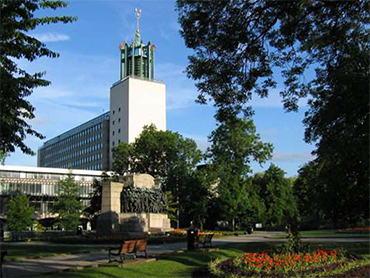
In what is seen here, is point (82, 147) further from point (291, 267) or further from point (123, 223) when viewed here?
point (291, 267)

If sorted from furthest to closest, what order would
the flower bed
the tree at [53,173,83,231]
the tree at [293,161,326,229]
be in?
1. the tree at [53,173,83,231]
2. the tree at [293,161,326,229]
3. the flower bed

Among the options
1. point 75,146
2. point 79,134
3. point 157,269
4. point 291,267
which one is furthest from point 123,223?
point 75,146

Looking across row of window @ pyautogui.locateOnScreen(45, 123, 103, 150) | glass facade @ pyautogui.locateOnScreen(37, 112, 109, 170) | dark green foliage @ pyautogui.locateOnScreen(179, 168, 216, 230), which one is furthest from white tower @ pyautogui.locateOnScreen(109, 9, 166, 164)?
dark green foliage @ pyautogui.locateOnScreen(179, 168, 216, 230)

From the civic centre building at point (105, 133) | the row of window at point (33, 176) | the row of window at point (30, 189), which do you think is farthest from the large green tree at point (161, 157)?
the row of window at point (33, 176)

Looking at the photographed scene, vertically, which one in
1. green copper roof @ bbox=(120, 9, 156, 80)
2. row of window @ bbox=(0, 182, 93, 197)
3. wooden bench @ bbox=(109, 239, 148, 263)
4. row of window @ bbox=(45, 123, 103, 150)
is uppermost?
green copper roof @ bbox=(120, 9, 156, 80)

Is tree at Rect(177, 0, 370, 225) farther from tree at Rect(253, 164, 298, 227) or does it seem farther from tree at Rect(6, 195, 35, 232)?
tree at Rect(253, 164, 298, 227)

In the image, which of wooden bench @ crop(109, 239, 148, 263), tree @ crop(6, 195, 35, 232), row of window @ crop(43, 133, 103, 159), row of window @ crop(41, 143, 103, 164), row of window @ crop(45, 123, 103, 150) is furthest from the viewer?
row of window @ crop(43, 133, 103, 159)

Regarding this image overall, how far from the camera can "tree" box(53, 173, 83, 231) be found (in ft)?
162

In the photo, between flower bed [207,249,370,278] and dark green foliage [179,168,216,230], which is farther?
dark green foliage [179,168,216,230]

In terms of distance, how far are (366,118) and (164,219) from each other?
24.8m

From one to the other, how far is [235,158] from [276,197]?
1029cm

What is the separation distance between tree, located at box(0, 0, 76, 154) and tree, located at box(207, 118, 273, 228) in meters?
48.6

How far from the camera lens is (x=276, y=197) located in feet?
236

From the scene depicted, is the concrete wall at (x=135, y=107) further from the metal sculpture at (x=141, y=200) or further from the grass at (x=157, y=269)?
the grass at (x=157, y=269)
